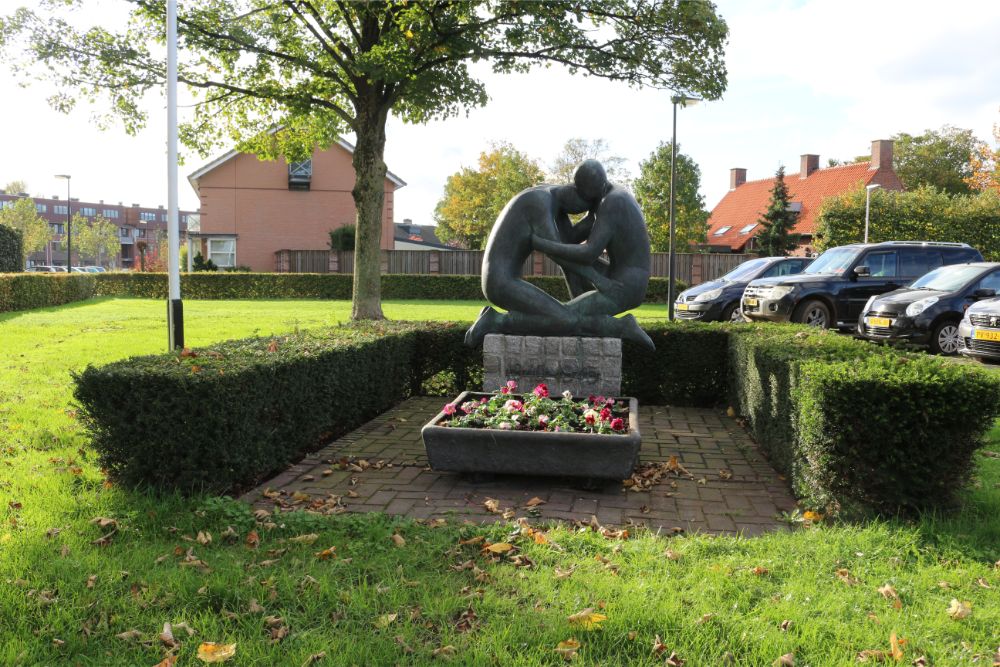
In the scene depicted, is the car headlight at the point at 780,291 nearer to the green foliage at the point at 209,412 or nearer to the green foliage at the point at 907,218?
the green foliage at the point at 209,412

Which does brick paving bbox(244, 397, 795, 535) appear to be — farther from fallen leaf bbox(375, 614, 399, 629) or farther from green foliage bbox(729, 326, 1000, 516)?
fallen leaf bbox(375, 614, 399, 629)

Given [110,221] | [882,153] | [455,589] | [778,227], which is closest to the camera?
[455,589]

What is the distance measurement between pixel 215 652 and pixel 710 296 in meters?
15.6

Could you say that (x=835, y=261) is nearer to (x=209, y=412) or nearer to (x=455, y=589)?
(x=209, y=412)

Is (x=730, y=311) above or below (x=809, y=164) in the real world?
below

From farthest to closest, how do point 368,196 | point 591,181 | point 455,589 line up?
point 368,196, point 591,181, point 455,589

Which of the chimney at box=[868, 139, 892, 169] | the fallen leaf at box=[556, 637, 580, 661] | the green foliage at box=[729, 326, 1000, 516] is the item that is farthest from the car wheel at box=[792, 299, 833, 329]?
the chimney at box=[868, 139, 892, 169]

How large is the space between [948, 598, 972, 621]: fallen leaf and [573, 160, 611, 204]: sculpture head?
5.44m

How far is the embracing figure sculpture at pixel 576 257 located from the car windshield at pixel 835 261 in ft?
29.5

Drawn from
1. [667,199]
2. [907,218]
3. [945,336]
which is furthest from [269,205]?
[945,336]

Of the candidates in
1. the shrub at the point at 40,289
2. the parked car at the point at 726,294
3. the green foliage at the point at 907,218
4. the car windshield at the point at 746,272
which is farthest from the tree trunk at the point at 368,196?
the green foliage at the point at 907,218

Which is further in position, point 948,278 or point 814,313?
point 814,313

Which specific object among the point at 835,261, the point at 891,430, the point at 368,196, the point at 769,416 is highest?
the point at 368,196

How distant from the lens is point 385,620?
127 inches
